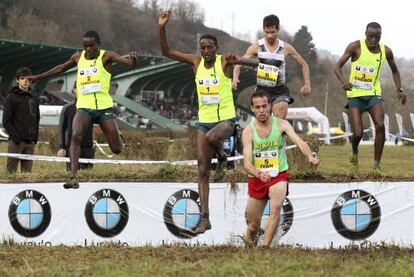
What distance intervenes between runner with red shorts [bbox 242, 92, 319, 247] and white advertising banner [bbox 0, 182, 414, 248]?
4.82 feet

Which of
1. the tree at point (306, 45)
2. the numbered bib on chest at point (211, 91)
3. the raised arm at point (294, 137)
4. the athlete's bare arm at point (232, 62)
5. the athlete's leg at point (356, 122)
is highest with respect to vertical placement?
the tree at point (306, 45)

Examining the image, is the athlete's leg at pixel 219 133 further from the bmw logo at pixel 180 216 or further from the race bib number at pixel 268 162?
the bmw logo at pixel 180 216

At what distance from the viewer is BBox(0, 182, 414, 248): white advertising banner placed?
30.9ft

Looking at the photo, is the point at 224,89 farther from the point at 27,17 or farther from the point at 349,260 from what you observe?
the point at 27,17

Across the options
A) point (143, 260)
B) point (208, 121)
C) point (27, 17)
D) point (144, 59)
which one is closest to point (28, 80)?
point (208, 121)

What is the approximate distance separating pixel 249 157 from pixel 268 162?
25 centimetres

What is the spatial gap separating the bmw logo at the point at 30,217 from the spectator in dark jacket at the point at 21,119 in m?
1.97

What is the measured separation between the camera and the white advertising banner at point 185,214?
942 cm

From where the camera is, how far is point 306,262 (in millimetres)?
6387

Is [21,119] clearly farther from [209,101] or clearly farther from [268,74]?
[268,74]

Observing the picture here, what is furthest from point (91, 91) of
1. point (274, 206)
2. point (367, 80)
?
point (367, 80)

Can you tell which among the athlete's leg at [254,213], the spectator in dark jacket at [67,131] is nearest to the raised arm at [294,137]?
the athlete's leg at [254,213]

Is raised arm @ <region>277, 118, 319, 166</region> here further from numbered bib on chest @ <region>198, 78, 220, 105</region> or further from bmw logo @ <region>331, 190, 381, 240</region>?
bmw logo @ <region>331, 190, 381, 240</region>

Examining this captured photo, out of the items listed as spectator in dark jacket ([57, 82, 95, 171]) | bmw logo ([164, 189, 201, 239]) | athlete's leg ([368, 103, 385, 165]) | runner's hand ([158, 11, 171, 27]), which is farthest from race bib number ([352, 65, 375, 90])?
spectator in dark jacket ([57, 82, 95, 171])
